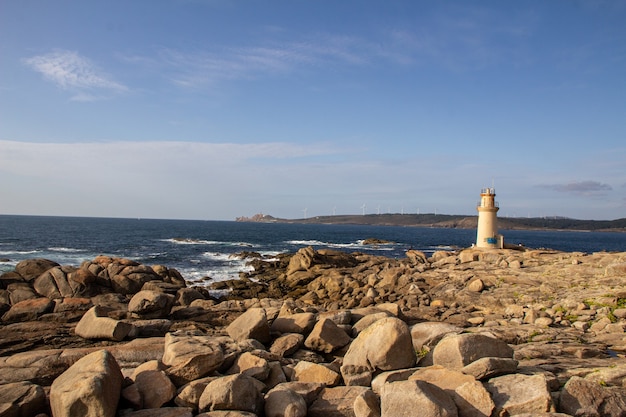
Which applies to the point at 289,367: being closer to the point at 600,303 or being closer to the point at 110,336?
the point at 110,336

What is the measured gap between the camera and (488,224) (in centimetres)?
4128

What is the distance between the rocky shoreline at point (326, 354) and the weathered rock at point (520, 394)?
3 cm

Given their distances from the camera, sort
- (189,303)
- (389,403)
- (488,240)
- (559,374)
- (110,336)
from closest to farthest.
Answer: (389,403) < (559,374) < (110,336) < (189,303) < (488,240)

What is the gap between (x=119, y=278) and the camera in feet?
93.6

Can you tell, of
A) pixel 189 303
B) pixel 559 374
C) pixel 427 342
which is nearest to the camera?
pixel 559 374

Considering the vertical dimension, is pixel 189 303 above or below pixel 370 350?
below

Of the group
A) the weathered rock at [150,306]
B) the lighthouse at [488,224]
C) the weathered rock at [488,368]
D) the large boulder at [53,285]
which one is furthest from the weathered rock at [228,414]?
the lighthouse at [488,224]

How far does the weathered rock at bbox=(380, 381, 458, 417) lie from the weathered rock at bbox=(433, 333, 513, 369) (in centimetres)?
194

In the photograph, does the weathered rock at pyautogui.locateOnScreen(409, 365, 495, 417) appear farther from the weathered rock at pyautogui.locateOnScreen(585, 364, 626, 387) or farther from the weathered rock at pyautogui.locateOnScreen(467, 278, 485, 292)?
the weathered rock at pyautogui.locateOnScreen(467, 278, 485, 292)

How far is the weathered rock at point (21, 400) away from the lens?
26.9 feet

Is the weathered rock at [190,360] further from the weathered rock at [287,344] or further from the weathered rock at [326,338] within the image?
the weathered rock at [326,338]

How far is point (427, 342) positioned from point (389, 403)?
5.32 metres

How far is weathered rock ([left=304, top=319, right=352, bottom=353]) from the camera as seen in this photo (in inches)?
501

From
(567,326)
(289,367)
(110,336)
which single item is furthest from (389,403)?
(567,326)
